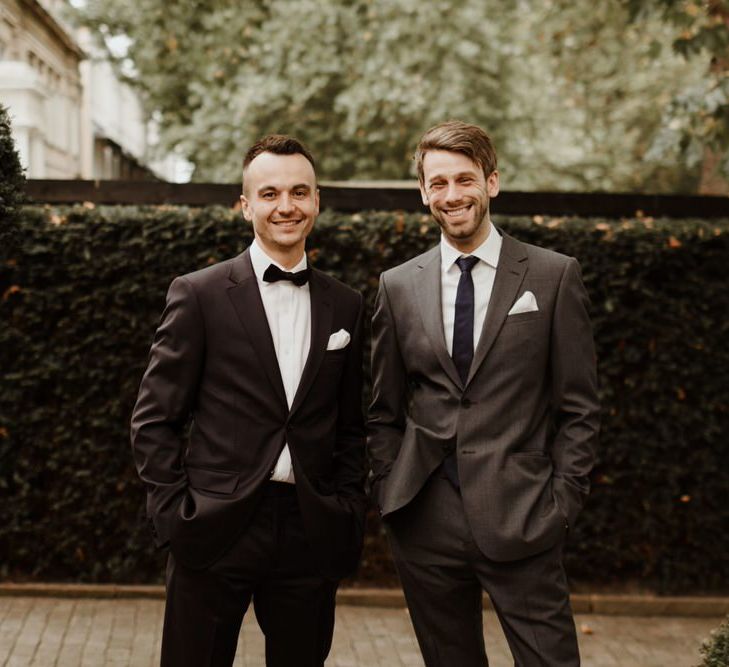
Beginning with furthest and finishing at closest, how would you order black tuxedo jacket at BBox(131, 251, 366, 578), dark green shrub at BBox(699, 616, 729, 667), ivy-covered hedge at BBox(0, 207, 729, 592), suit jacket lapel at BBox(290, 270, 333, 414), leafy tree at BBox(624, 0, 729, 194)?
1. leafy tree at BBox(624, 0, 729, 194)
2. ivy-covered hedge at BBox(0, 207, 729, 592)
3. dark green shrub at BBox(699, 616, 729, 667)
4. suit jacket lapel at BBox(290, 270, 333, 414)
5. black tuxedo jacket at BBox(131, 251, 366, 578)

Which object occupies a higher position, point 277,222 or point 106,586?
point 277,222

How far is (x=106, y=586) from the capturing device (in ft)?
21.7

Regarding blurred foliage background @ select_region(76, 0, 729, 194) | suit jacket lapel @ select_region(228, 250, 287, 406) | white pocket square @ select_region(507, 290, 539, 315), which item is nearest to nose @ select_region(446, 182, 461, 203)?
white pocket square @ select_region(507, 290, 539, 315)

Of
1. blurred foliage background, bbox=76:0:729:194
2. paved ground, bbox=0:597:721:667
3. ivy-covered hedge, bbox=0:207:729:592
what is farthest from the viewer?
blurred foliage background, bbox=76:0:729:194

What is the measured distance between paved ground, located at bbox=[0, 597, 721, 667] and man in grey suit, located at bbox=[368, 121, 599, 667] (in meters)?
2.21

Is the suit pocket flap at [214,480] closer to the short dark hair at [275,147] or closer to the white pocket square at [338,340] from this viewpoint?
the white pocket square at [338,340]

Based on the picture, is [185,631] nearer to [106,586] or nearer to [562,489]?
[562,489]

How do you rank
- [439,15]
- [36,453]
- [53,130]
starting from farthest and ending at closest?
[53,130], [439,15], [36,453]

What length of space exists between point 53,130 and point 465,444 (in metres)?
32.4

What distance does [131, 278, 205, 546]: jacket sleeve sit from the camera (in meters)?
3.44

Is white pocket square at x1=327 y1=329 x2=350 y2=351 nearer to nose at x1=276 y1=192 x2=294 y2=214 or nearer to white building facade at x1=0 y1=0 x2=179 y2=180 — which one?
nose at x1=276 y1=192 x2=294 y2=214

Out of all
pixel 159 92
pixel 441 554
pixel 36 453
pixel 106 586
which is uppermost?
pixel 159 92

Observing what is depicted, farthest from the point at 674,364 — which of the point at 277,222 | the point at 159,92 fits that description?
the point at 159,92

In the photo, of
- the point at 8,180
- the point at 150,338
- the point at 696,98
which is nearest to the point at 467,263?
the point at 8,180
